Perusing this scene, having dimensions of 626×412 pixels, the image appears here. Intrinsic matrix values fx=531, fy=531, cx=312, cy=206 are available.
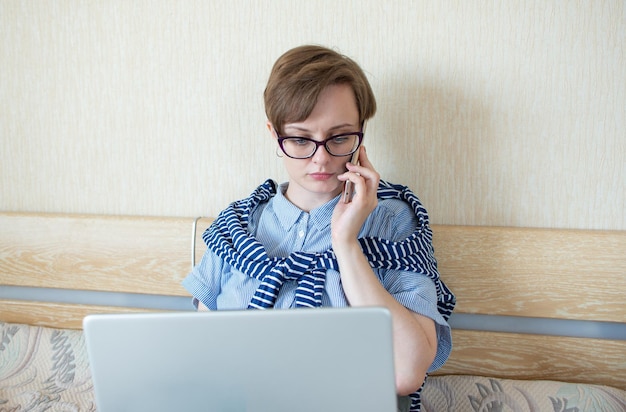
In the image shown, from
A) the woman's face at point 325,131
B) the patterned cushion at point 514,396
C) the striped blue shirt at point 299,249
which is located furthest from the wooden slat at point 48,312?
the patterned cushion at point 514,396

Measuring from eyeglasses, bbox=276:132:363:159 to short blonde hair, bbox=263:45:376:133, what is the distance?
39 millimetres

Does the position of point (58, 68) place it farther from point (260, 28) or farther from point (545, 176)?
point (545, 176)

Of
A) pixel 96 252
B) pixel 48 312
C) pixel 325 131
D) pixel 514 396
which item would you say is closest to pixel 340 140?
pixel 325 131

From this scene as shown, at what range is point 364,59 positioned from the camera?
1394 millimetres

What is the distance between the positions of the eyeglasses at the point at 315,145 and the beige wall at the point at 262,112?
0.29m

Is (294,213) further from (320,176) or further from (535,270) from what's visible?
(535,270)

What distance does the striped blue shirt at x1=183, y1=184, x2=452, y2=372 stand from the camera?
3.65ft

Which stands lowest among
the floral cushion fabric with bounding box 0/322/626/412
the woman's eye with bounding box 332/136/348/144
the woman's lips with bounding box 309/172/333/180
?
the floral cushion fabric with bounding box 0/322/626/412

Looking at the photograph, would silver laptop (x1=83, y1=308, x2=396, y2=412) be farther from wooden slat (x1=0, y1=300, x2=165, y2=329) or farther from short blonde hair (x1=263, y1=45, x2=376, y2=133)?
wooden slat (x1=0, y1=300, x2=165, y2=329)

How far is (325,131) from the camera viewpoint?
110 centimetres

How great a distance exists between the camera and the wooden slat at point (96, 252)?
1514mm

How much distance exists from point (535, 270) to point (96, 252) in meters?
1.21

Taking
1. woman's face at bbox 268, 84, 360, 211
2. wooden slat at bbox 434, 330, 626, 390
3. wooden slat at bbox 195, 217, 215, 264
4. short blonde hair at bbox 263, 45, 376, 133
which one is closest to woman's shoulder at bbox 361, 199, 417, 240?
woman's face at bbox 268, 84, 360, 211

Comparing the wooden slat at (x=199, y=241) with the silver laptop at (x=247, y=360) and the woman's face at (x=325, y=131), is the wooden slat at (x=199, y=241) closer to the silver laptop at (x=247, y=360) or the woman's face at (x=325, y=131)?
the woman's face at (x=325, y=131)
